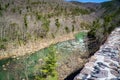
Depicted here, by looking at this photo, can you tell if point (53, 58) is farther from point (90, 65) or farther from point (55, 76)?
point (90, 65)

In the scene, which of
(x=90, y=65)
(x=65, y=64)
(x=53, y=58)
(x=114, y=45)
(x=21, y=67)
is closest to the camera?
(x=90, y=65)

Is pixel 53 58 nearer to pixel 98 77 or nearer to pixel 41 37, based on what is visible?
pixel 98 77

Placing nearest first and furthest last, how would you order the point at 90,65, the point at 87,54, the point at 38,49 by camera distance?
the point at 90,65 < the point at 87,54 < the point at 38,49

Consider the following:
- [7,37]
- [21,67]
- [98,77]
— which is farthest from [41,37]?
[98,77]

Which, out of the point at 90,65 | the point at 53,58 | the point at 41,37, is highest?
the point at 90,65

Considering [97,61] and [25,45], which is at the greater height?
[97,61]

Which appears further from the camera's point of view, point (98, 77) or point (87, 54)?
point (87, 54)

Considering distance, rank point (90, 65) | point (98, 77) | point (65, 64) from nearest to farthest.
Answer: point (98, 77) < point (90, 65) < point (65, 64)

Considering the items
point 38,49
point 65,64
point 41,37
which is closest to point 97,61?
point 65,64

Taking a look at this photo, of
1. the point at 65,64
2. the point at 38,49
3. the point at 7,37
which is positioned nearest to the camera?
the point at 65,64
